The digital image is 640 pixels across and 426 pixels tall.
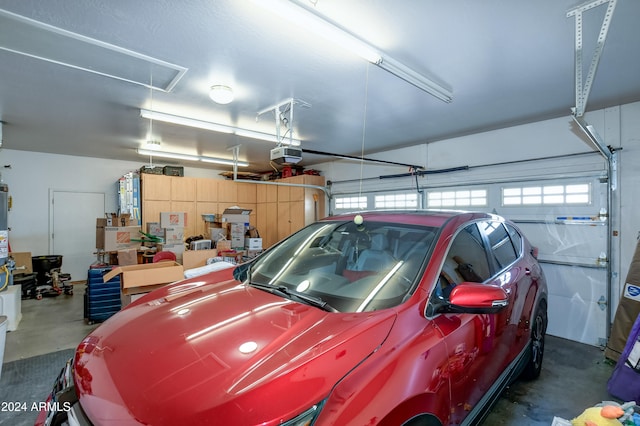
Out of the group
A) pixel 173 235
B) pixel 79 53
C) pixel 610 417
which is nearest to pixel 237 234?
pixel 173 235

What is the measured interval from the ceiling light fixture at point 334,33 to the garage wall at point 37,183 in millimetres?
7469

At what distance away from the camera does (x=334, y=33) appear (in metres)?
1.85

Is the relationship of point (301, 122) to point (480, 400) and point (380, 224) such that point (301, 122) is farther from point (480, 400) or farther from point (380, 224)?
point (480, 400)

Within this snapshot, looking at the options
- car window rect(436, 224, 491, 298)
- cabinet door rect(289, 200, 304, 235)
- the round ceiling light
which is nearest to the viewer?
car window rect(436, 224, 491, 298)

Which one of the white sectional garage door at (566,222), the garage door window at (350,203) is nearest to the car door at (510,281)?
the white sectional garage door at (566,222)

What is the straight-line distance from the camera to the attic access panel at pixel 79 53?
205cm

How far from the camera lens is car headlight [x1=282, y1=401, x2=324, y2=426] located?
0.84 m

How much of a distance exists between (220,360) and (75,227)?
8.02 meters

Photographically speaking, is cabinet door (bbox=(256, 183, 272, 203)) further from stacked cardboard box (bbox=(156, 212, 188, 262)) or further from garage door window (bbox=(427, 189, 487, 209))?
garage door window (bbox=(427, 189, 487, 209))

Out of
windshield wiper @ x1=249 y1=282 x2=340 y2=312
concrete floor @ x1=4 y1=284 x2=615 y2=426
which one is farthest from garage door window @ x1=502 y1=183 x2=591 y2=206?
windshield wiper @ x1=249 y1=282 x2=340 y2=312

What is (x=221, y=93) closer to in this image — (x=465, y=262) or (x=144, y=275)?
(x=144, y=275)

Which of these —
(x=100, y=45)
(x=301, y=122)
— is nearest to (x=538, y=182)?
(x=301, y=122)

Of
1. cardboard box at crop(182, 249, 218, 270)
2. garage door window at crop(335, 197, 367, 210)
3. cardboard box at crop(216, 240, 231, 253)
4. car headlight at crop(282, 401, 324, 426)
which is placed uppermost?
garage door window at crop(335, 197, 367, 210)

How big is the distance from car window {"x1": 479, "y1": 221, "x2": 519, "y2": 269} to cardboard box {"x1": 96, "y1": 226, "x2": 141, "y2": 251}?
5.63 m
